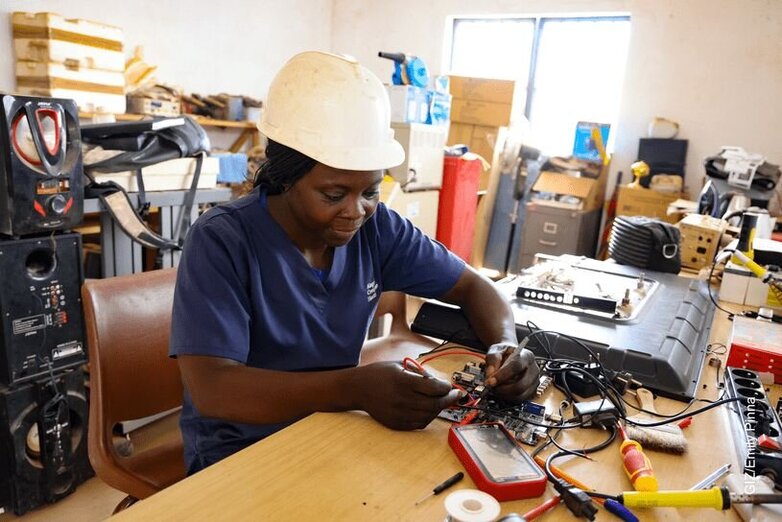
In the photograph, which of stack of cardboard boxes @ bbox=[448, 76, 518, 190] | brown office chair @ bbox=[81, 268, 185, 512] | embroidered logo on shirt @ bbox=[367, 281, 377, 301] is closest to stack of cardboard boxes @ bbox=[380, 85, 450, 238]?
stack of cardboard boxes @ bbox=[448, 76, 518, 190]

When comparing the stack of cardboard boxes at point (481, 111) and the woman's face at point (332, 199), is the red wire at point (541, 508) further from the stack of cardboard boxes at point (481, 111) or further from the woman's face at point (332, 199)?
the stack of cardboard boxes at point (481, 111)

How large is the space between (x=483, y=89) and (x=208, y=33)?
2.23 metres

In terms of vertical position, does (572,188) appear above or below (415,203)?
above

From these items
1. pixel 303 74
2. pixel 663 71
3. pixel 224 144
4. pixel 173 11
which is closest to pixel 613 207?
pixel 663 71

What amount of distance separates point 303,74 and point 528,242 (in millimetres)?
3520

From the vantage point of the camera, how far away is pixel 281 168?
40.3 inches

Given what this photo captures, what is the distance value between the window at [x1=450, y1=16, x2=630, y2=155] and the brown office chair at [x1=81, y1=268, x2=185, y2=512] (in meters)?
3.70

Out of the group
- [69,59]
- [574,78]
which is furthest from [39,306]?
[574,78]

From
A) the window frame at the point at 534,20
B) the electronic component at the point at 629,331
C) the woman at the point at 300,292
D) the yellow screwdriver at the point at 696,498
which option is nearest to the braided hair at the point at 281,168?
the woman at the point at 300,292

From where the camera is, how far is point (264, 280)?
102 centimetres

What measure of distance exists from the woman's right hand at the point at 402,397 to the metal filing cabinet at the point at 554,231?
11.5ft

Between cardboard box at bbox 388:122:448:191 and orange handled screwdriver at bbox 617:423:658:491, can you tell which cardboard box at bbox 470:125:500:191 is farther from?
orange handled screwdriver at bbox 617:423:658:491

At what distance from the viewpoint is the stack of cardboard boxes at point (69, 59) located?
10.1ft

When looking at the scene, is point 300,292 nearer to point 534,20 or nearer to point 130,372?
point 130,372
